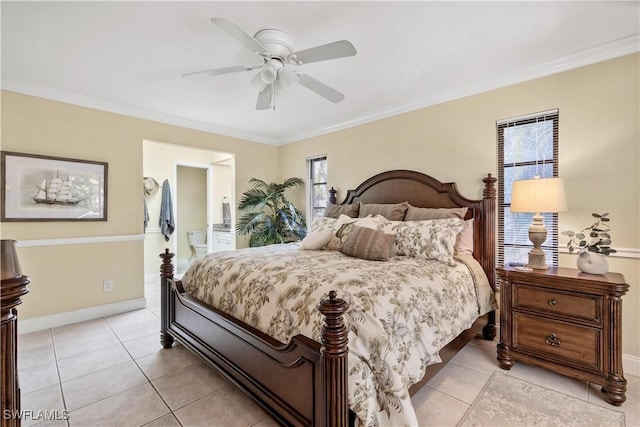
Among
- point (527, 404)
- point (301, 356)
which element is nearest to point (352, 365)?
point (301, 356)

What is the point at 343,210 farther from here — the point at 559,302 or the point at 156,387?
the point at 156,387

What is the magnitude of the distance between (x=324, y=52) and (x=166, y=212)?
471 cm

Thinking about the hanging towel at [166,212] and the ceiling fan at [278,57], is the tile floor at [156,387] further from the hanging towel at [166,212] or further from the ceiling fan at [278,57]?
the hanging towel at [166,212]

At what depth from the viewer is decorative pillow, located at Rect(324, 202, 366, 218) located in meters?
3.60

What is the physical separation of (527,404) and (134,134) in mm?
4583

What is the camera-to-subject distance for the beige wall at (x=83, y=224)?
9.69 ft

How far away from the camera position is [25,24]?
2002mm

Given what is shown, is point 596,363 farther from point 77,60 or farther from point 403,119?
point 77,60

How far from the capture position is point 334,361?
1227mm

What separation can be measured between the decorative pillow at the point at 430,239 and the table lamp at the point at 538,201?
1.57 feet

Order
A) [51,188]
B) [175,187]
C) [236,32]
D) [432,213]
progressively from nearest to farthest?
[236,32] < [432,213] < [51,188] < [175,187]

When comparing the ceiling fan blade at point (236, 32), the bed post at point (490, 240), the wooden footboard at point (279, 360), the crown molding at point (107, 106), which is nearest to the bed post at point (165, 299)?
the wooden footboard at point (279, 360)

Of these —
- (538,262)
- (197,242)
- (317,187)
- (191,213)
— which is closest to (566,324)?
(538,262)

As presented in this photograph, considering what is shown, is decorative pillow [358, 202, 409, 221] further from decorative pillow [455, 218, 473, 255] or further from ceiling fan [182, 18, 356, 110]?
ceiling fan [182, 18, 356, 110]
